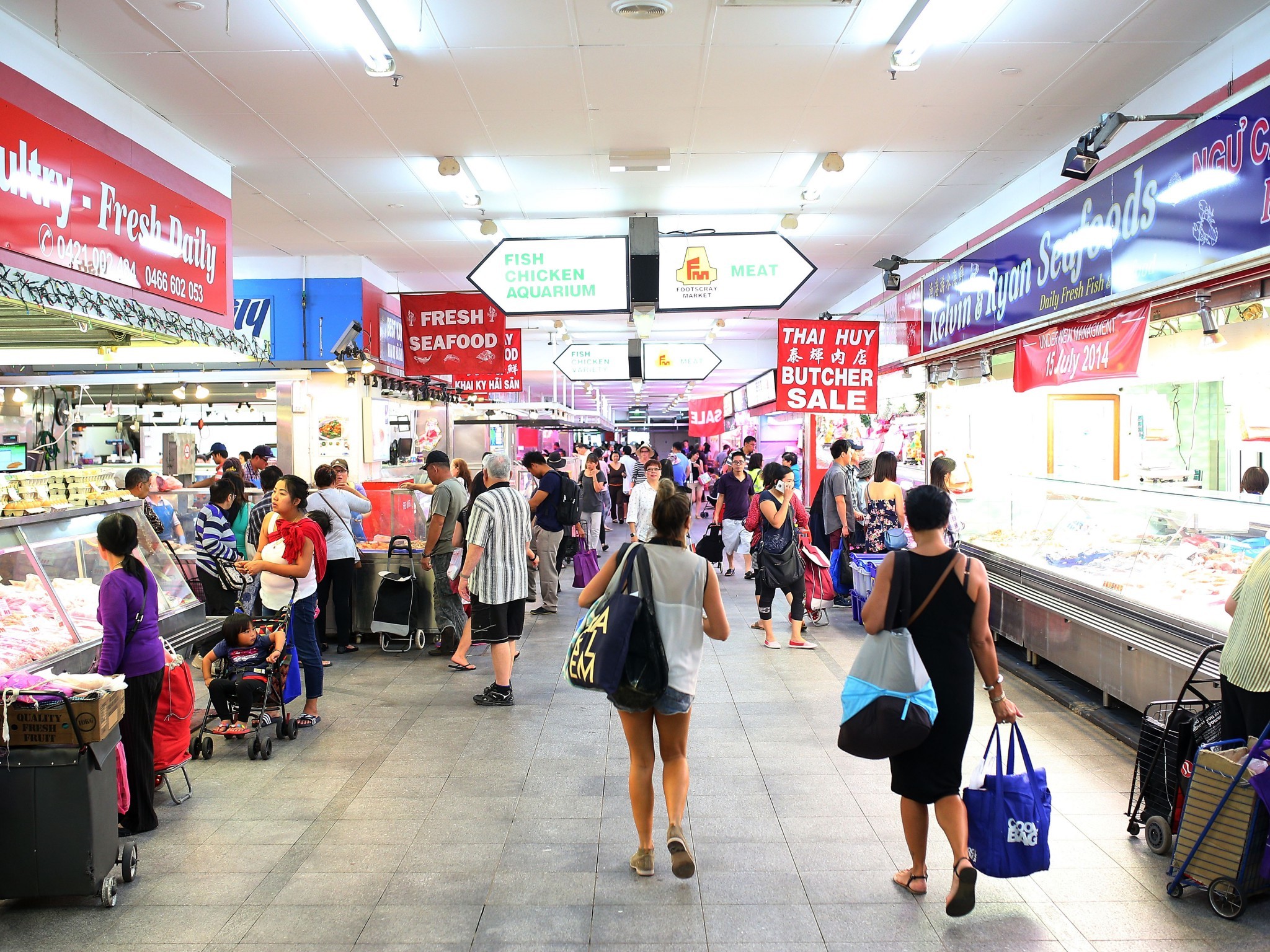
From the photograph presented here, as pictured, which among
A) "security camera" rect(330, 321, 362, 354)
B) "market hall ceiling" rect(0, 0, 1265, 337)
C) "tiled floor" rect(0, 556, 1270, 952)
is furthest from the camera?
"security camera" rect(330, 321, 362, 354)

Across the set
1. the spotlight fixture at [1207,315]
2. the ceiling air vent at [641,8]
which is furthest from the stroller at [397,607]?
the spotlight fixture at [1207,315]

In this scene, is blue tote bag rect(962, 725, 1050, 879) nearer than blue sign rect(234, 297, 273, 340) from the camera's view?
Yes

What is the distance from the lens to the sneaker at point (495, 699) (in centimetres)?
641

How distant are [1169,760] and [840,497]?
586 centimetres

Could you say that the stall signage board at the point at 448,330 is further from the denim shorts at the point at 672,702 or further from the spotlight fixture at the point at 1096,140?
the denim shorts at the point at 672,702

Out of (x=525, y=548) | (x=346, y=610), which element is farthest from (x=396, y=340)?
(x=525, y=548)

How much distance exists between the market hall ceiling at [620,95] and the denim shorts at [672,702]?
3612mm

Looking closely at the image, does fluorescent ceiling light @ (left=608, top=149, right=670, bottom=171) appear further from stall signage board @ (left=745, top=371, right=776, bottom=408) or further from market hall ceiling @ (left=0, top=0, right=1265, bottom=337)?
stall signage board @ (left=745, top=371, right=776, bottom=408)

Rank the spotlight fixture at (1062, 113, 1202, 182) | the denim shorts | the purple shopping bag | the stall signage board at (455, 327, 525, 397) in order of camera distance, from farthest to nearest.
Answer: the purple shopping bag
the stall signage board at (455, 327, 525, 397)
the spotlight fixture at (1062, 113, 1202, 182)
the denim shorts

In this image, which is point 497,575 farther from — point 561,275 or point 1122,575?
point 1122,575

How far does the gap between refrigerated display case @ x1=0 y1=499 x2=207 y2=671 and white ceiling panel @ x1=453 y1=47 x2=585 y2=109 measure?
3.43m

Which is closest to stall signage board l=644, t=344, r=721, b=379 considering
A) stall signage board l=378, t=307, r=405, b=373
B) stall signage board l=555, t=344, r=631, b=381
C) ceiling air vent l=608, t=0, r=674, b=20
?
stall signage board l=555, t=344, r=631, b=381

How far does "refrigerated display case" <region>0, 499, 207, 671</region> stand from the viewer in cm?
481

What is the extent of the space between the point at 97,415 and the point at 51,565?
28.0 feet
